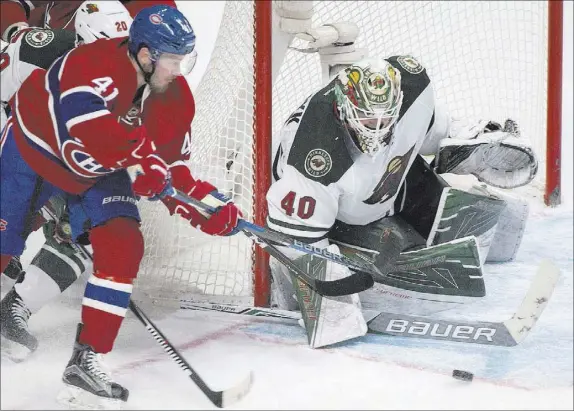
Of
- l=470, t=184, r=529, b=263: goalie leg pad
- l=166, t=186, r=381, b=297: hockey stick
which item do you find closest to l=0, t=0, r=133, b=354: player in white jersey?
l=166, t=186, r=381, b=297: hockey stick

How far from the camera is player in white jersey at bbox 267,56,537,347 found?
253 cm

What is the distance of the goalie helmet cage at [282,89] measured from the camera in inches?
109

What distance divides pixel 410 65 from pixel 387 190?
1.20ft

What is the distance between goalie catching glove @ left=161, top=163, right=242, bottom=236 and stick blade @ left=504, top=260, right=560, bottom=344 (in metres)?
0.78

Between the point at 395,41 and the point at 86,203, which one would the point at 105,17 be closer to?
the point at 86,203

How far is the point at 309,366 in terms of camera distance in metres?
2.38

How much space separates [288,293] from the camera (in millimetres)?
2750

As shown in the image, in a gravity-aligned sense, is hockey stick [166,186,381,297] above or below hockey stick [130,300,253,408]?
above

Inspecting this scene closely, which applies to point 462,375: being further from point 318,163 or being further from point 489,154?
point 489,154

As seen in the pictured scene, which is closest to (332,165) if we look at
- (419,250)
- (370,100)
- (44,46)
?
(370,100)

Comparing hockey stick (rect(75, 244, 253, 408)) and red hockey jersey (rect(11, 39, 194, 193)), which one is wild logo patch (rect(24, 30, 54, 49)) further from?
hockey stick (rect(75, 244, 253, 408))

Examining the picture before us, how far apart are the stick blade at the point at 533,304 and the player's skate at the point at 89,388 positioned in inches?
40.3

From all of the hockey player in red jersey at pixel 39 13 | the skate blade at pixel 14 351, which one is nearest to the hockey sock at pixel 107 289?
the skate blade at pixel 14 351

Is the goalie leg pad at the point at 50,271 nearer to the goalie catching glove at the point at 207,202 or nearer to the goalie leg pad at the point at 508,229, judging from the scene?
the goalie catching glove at the point at 207,202
